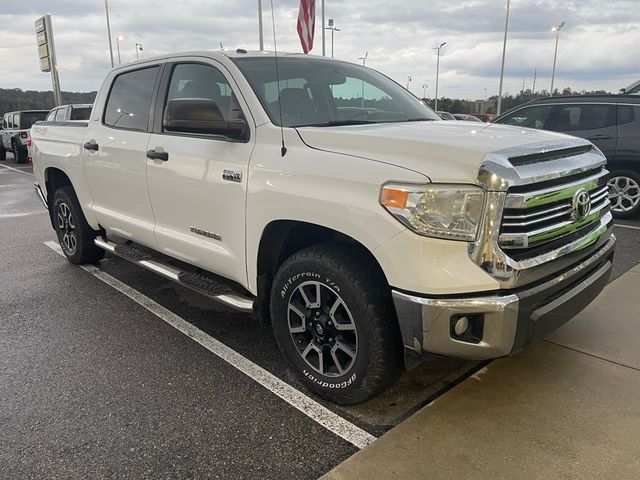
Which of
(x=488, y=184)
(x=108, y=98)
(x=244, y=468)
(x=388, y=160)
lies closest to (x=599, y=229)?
(x=488, y=184)

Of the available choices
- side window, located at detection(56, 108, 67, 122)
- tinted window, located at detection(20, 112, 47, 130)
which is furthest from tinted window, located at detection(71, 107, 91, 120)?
tinted window, located at detection(20, 112, 47, 130)

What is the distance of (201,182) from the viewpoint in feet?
11.2

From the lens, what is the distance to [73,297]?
4.82 metres

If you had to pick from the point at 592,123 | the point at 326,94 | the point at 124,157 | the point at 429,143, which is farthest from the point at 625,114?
the point at 124,157

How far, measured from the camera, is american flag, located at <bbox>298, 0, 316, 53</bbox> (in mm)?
6422

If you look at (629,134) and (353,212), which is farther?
(629,134)

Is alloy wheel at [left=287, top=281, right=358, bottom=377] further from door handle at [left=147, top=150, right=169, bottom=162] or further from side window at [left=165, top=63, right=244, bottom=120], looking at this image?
door handle at [left=147, top=150, right=169, bottom=162]

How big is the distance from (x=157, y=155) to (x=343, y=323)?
1928 mm

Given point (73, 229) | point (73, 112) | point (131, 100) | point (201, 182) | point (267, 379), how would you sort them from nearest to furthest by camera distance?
point (267, 379), point (201, 182), point (131, 100), point (73, 229), point (73, 112)

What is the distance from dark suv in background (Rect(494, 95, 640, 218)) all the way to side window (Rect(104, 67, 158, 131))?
20.9 ft

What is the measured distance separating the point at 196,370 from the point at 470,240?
2.02 m

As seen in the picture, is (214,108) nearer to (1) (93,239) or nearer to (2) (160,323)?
(2) (160,323)

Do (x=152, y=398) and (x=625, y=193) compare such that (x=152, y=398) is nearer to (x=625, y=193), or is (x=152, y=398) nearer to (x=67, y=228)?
(x=67, y=228)

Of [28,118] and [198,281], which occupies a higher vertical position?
[28,118]
